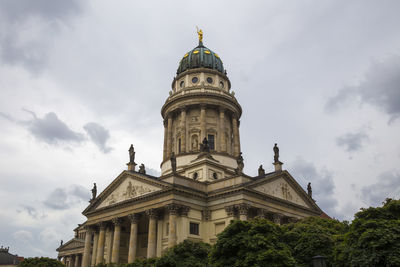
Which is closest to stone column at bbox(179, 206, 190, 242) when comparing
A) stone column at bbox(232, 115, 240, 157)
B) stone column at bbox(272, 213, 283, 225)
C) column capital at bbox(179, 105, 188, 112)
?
stone column at bbox(272, 213, 283, 225)

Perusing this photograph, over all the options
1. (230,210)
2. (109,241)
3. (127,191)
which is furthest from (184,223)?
(109,241)

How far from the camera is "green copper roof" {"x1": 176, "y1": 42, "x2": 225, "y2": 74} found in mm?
64125

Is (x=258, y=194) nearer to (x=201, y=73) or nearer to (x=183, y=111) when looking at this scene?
(x=183, y=111)

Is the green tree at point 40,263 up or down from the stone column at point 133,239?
down

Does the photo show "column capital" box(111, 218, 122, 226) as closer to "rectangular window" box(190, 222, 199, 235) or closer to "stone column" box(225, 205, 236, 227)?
"rectangular window" box(190, 222, 199, 235)

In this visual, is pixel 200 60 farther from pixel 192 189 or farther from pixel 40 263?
pixel 40 263

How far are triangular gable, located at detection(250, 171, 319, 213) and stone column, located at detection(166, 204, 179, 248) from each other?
881 centimetres

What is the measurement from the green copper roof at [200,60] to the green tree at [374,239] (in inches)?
1696

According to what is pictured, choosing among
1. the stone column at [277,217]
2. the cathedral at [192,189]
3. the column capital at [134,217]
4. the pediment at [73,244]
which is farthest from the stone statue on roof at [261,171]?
the pediment at [73,244]

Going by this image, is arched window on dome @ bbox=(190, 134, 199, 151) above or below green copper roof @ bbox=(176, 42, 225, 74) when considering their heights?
below

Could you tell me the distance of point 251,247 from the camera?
85.5 feet

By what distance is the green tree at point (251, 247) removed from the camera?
25.5m

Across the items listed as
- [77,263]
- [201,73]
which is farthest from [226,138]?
[77,263]

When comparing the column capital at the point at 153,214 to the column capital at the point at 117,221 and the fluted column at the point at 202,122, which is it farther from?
the fluted column at the point at 202,122
